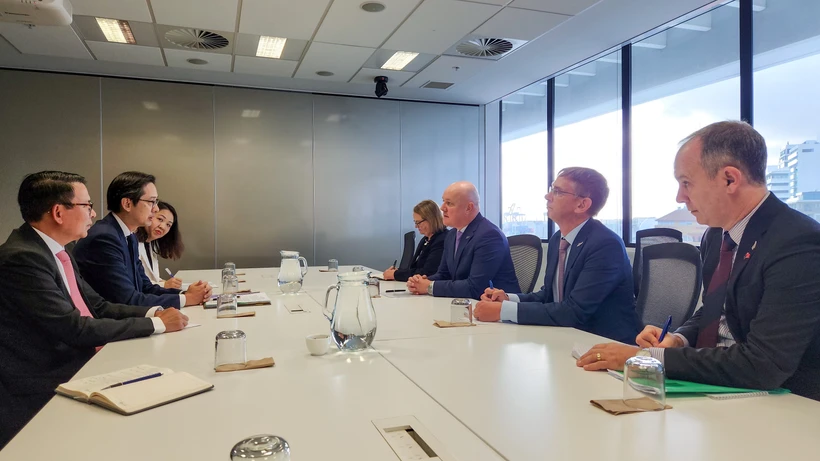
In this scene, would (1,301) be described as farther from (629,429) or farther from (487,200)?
(487,200)

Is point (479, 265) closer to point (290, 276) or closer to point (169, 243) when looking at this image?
point (290, 276)

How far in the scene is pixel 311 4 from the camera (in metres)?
3.97

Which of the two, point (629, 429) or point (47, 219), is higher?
point (47, 219)

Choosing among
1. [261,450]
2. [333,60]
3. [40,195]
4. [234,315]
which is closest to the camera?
[261,450]

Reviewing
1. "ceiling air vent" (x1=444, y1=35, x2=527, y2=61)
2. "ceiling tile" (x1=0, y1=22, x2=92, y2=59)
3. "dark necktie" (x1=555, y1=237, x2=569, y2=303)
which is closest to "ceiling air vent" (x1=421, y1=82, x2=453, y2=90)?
"ceiling air vent" (x1=444, y1=35, x2=527, y2=61)

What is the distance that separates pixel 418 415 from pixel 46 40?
5.43m

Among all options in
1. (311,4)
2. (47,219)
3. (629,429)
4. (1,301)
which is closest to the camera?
(629,429)

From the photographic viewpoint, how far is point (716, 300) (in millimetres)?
1527

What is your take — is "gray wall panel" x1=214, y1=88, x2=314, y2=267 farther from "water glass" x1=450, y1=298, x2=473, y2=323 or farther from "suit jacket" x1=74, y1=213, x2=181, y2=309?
"water glass" x1=450, y1=298, x2=473, y2=323

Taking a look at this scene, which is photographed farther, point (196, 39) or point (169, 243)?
point (196, 39)

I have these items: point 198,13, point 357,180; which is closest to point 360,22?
point 198,13

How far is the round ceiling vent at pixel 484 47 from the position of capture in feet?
16.1

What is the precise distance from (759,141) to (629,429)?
3.03ft

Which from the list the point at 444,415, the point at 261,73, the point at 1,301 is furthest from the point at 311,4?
the point at 444,415
